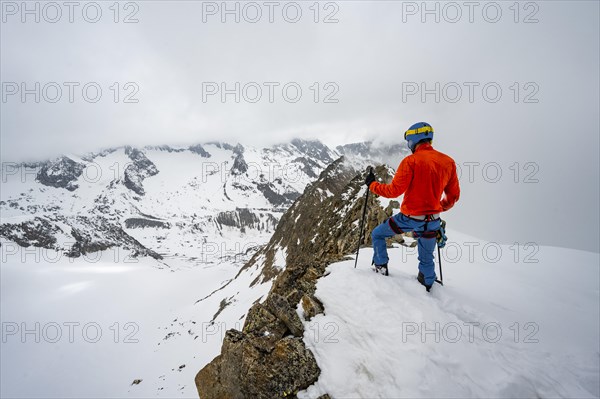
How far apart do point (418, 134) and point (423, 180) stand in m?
1.29

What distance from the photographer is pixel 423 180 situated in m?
6.86

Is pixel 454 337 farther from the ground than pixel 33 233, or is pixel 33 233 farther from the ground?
pixel 454 337

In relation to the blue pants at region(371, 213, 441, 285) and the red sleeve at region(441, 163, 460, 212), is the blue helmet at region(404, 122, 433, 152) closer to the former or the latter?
the red sleeve at region(441, 163, 460, 212)

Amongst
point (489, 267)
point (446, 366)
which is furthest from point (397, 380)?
point (489, 267)

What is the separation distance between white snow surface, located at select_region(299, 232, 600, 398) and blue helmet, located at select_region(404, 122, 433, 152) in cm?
404

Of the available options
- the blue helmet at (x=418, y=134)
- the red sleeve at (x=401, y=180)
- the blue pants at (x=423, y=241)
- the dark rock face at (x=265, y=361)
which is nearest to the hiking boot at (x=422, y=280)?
the blue pants at (x=423, y=241)

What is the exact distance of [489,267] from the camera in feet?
35.7

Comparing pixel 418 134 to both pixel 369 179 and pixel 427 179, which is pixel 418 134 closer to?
pixel 427 179

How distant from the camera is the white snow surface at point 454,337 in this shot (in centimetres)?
487

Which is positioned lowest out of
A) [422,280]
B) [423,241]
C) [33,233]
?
[33,233]

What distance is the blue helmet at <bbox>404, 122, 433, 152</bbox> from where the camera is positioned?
7.06 meters

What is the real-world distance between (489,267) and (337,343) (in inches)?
340

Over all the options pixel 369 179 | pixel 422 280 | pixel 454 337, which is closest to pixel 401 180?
pixel 369 179

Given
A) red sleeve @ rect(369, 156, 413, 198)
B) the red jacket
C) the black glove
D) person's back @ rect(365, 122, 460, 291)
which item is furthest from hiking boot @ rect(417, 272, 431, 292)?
the black glove
